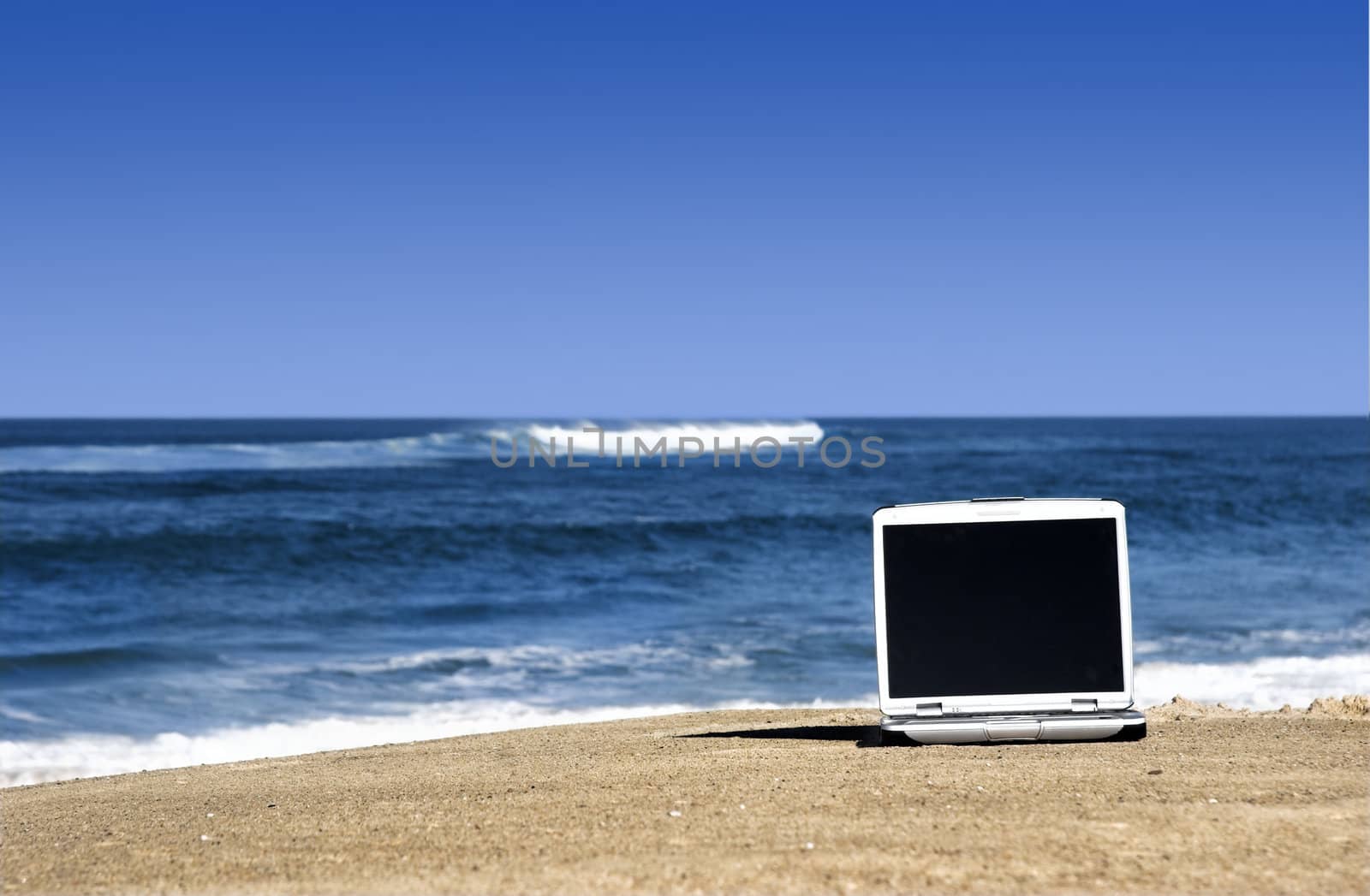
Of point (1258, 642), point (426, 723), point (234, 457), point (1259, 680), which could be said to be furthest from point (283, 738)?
point (234, 457)

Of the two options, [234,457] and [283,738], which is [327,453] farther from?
[283,738]

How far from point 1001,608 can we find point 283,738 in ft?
23.2

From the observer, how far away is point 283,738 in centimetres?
965

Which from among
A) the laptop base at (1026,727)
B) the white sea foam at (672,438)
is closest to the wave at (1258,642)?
the laptop base at (1026,727)

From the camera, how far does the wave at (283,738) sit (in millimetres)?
8656

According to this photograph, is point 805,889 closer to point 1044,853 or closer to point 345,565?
point 1044,853

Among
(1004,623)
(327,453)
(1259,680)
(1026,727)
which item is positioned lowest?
(1259,680)

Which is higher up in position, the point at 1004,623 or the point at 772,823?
the point at 1004,623

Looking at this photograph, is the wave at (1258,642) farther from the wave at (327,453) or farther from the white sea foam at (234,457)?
the white sea foam at (234,457)

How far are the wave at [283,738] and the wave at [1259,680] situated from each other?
271 centimetres

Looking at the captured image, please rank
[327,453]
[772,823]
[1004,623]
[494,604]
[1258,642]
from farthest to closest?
[327,453] < [494,604] < [1258,642] < [1004,623] < [772,823]

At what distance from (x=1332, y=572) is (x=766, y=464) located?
113 feet

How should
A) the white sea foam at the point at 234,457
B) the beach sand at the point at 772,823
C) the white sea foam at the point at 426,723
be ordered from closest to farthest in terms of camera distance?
the beach sand at the point at 772,823 → the white sea foam at the point at 426,723 → the white sea foam at the point at 234,457

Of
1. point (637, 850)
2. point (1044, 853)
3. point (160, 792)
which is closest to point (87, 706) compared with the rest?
point (160, 792)
